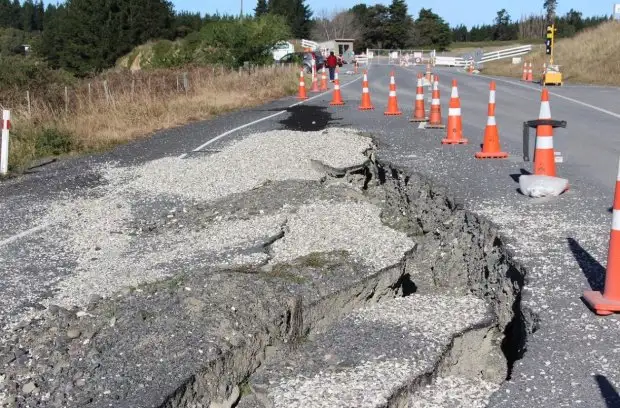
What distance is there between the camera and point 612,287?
153 inches

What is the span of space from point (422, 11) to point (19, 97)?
94688 mm

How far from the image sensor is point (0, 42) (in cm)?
8688

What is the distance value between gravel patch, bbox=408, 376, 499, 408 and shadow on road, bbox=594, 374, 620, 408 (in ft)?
1.49

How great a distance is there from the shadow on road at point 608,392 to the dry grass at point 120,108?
9.30 metres

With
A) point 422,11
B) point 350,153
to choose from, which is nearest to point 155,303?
point 350,153

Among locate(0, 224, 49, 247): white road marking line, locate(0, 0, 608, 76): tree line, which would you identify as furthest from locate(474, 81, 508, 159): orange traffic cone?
locate(0, 0, 608, 76): tree line

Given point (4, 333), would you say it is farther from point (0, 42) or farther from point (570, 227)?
point (0, 42)

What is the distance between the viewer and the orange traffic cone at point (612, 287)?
151 inches

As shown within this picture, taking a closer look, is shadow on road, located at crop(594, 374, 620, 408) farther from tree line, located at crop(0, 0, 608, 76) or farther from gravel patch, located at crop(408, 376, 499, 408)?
tree line, located at crop(0, 0, 608, 76)

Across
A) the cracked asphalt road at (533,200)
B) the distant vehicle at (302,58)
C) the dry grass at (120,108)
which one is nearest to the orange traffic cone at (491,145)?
the cracked asphalt road at (533,200)

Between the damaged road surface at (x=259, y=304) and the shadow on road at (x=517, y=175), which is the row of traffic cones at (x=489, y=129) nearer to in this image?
the shadow on road at (x=517, y=175)

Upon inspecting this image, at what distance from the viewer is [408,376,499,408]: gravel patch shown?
3.08 m

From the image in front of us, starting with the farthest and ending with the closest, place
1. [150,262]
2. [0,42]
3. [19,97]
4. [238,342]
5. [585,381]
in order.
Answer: [0,42] < [19,97] < [150,262] < [238,342] < [585,381]

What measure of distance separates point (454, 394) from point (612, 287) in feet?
4.36
